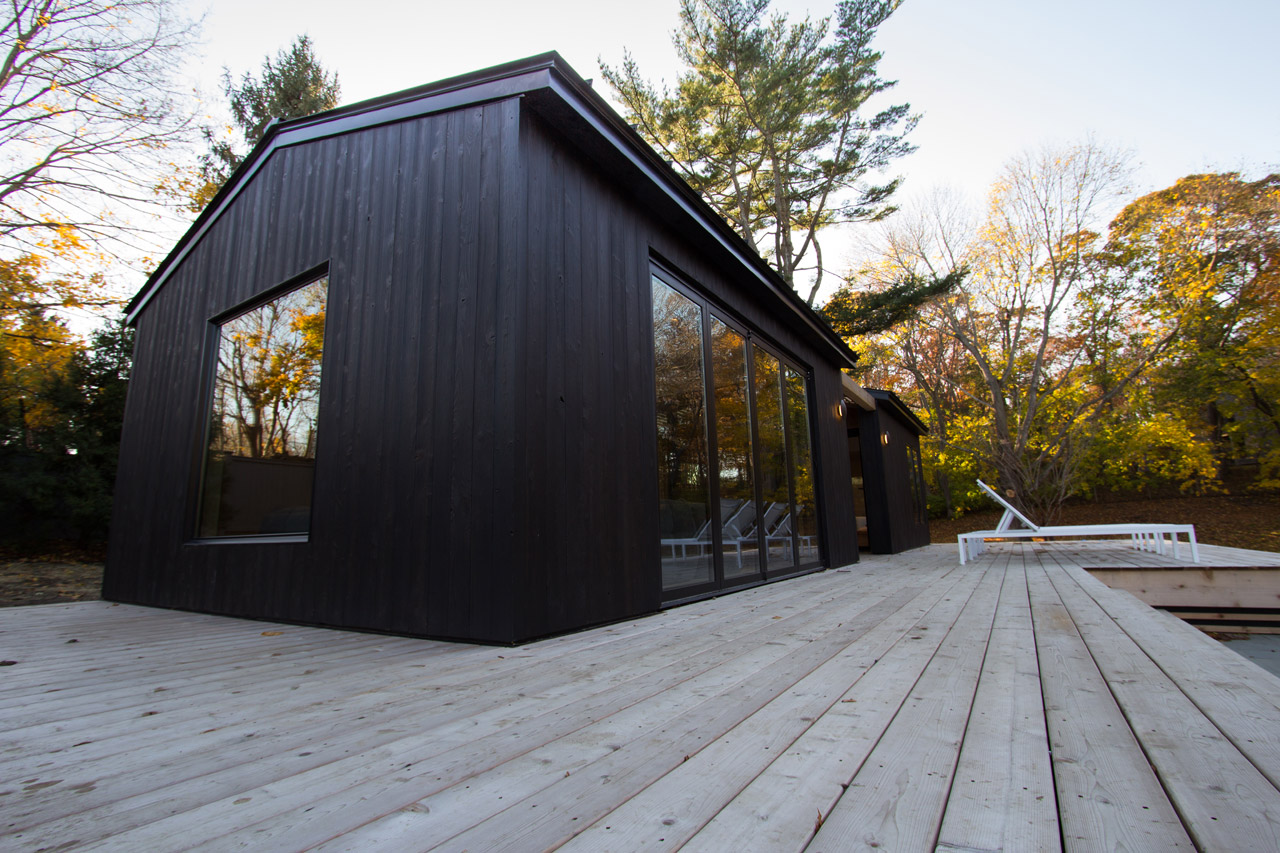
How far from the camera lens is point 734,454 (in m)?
4.15

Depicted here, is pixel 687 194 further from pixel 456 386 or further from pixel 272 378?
pixel 272 378

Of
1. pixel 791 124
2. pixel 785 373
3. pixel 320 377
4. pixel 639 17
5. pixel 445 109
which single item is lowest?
pixel 320 377

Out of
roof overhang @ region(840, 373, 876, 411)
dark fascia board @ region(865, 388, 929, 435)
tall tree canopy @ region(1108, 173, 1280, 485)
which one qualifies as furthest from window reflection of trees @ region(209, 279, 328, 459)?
tall tree canopy @ region(1108, 173, 1280, 485)

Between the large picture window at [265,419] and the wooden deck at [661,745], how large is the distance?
Result: 1175 millimetres

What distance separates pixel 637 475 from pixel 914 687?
71.3 inches

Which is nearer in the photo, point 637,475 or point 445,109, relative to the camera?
point 445,109

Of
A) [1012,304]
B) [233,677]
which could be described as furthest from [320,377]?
[1012,304]

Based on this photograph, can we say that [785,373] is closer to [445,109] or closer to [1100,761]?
[445,109]

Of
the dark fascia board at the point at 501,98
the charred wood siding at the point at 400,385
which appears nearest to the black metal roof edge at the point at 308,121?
the dark fascia board at the point at 501,98

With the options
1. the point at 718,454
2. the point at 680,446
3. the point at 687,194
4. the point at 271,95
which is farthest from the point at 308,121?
the point at 271,95

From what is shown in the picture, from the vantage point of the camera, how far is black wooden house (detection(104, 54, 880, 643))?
250 cm

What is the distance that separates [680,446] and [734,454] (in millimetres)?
736

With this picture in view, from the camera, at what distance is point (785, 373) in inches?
220

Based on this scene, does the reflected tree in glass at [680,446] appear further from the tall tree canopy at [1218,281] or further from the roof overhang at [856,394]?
the tall tree canopy at [1218,281]
